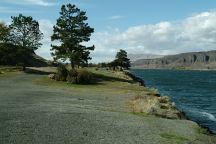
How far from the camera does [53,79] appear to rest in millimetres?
61719

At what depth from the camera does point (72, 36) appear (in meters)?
72.2

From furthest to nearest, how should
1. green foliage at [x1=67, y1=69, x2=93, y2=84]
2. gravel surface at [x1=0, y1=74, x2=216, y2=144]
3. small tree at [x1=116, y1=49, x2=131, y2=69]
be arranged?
small tree at [x1=116, y1=49, x2=131, y2=69]
green foliage at [x1=67, y1=69, x2=93, y2=84]
gravel surface at [x1=0, y1=74, x2=216, y2=144]

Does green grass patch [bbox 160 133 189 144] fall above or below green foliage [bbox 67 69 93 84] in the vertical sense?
below

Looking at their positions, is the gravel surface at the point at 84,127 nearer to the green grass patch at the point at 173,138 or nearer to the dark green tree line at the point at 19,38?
the green grass patch at the point at 173,138

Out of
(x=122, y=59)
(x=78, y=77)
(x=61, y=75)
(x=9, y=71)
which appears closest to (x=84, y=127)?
(x=78, y=77)

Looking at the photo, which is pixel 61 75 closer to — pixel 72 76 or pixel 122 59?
pixel 72 76

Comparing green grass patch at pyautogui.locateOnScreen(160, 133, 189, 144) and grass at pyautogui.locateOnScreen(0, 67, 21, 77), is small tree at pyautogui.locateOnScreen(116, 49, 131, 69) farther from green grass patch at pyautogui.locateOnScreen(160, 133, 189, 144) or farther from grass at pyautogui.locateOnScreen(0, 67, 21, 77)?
green grass patch at pyautogui.locateOnScreen(160, 133, 189, 144)

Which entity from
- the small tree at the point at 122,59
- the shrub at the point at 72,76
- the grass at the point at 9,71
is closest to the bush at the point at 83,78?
the shrub at the point at 72,76

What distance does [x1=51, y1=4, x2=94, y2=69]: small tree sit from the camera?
7156 centimetres

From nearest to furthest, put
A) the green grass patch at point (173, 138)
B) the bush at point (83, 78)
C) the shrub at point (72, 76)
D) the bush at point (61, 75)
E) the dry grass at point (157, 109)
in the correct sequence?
the green grass patch at point (173, 138)
the dry grass at point (157, 109)
the shrub at point (72, 76)
the bush at point (83, 78)
the bush at point (61, 75)

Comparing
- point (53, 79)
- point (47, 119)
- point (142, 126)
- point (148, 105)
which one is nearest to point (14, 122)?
point (47, 119)

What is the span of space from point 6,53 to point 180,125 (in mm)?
58255

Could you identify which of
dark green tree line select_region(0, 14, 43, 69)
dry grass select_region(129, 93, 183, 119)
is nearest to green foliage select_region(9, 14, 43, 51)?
dark green tree line select_region(0, 14, 43, 69)

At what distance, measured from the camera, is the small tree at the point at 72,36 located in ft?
Answer: 235
